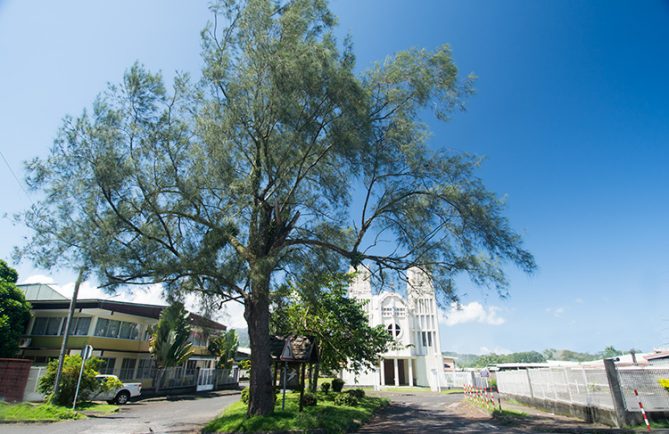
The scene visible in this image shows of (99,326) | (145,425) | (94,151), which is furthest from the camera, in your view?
(99,326)

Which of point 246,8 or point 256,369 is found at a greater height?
point 246,8

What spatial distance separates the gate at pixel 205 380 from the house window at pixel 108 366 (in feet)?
23.3

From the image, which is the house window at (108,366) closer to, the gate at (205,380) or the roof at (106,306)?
the roof at (106,306)

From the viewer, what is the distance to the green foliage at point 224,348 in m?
39.9

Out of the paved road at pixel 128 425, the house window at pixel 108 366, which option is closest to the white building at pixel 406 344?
the house window at pixel 108 366

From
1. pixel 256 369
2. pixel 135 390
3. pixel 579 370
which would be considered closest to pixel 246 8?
pixel 256 369

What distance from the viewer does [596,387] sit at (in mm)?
12352

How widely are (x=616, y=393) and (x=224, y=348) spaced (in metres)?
37.0

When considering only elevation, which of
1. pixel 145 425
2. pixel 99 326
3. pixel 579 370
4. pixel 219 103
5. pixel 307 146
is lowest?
pixel 145 425

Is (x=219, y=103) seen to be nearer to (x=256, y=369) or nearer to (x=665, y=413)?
(x=256, y=369)

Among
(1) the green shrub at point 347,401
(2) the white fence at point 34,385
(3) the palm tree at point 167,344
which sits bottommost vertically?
(1) the green shrub at point 347,401

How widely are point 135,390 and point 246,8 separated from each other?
71.2ft

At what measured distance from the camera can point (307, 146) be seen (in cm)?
1091

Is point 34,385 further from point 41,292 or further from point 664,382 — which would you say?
point 664,382
